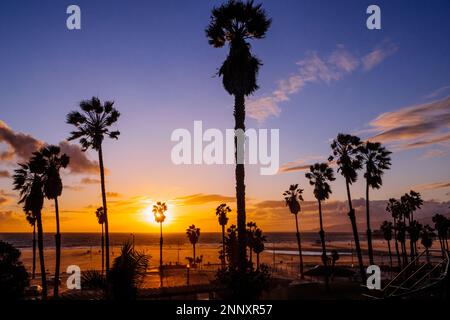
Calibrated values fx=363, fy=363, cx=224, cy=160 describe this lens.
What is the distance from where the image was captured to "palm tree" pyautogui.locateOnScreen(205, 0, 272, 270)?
19141mm

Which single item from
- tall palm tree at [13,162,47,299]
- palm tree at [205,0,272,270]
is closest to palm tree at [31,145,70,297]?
tall palm tree at [13,162,47,299]

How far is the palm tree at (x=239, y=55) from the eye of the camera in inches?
754

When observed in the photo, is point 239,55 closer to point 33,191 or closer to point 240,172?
point 240,172

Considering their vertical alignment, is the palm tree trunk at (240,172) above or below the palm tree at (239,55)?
below

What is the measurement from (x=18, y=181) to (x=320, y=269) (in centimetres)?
4429

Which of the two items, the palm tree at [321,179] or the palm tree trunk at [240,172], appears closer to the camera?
the palm tree trunk at [240,172]

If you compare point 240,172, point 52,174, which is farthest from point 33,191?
point 240,172

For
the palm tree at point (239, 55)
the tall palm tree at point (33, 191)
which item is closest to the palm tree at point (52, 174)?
the tall palm tree at point (33, 191)

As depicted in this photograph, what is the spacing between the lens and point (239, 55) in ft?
66.5

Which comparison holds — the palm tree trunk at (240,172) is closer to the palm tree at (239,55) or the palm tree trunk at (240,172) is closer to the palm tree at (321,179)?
the palm tree at (239,55)
